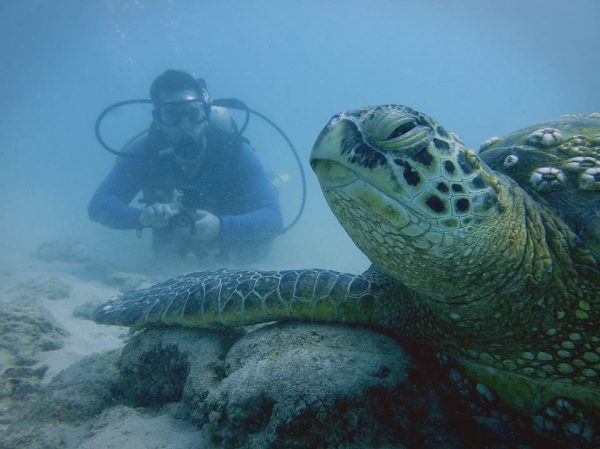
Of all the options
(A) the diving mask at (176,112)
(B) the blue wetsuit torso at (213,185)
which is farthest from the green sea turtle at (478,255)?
(A) the diving mask at (176,112)

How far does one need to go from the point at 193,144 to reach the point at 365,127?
6143 mm

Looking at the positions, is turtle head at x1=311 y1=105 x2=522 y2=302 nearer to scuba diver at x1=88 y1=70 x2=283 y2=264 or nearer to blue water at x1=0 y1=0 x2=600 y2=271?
scuba diver at x1=88 y1=70 x2=283 y2=264

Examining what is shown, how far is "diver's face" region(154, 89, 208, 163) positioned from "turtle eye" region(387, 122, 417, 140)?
621 cm

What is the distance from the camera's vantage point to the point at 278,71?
382 feet

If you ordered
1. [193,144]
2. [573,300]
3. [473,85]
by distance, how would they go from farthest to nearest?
[473,85] < [193,144] < [573,300]

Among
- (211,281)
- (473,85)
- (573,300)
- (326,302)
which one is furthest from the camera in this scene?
(473,85)

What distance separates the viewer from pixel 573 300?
1.14 metres

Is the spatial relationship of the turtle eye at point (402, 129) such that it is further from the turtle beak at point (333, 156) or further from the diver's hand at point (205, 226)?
the diver's hand at point (205, 226)

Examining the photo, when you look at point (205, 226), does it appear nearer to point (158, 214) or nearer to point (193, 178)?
point (158, 214)

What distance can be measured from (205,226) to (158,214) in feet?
2.51

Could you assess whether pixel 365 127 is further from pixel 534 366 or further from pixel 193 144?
pixel 193 144

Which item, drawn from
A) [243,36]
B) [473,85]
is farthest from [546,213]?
[473,85]

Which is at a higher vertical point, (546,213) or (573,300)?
(546,213)

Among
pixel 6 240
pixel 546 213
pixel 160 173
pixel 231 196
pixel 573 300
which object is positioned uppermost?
pixel 546 213
